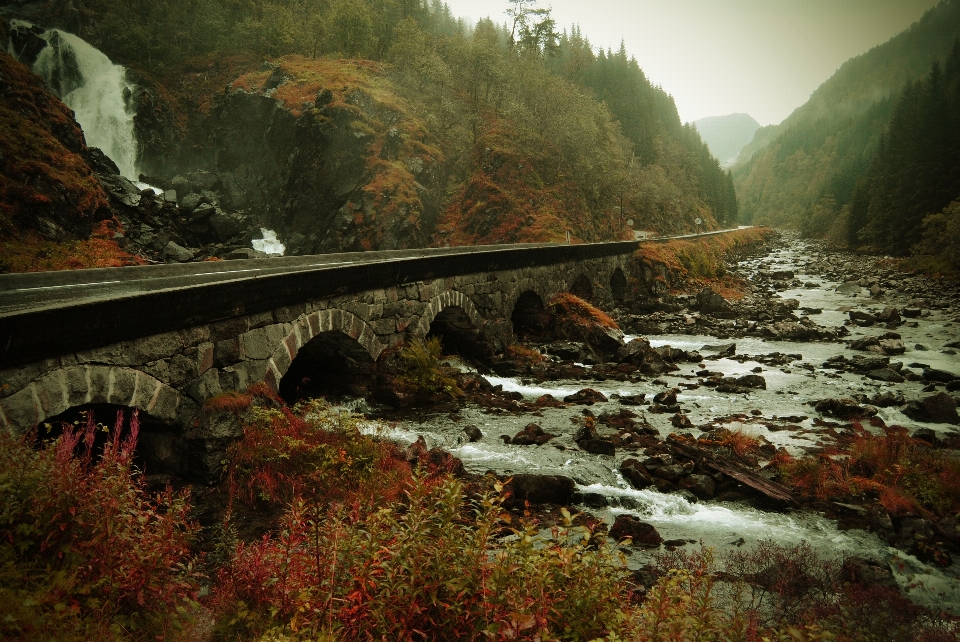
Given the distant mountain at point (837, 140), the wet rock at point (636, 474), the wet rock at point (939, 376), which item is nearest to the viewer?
the wet rock at point (636, 474)

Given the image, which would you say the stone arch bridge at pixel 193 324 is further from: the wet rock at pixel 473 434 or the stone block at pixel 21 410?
the wet rock at pixel 473 434

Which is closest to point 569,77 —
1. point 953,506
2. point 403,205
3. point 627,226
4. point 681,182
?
point 681,182

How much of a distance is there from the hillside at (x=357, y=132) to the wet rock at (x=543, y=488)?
23824mm

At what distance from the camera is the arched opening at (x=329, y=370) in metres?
12.0

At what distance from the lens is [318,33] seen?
59188 mm

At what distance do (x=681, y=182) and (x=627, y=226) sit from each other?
124 ft

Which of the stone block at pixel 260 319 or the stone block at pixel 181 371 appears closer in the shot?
the stone block at pixel 181 371

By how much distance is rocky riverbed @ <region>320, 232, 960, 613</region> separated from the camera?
7.69 metres

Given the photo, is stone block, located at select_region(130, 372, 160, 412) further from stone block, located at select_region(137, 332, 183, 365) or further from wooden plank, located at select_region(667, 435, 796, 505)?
wooden plank, located at select_region(667, 435, 796, 505)

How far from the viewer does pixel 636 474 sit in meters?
9.19

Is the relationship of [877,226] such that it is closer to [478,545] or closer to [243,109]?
[243,109]

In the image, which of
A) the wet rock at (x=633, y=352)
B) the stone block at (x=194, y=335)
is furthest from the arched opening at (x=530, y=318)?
the stone block at (x=194, y=335)

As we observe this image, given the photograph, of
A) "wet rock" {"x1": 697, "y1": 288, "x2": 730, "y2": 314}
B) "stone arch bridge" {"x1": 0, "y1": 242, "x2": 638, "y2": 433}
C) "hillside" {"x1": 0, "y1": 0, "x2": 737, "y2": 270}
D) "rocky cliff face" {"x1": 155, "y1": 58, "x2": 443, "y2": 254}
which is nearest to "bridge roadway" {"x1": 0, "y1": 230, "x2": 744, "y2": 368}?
"stone arch bridge" {"x1": 0, "y1": 242, "x2": 638, "y2": 433}

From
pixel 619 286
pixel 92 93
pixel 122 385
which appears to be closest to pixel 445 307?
pixel 122 385
